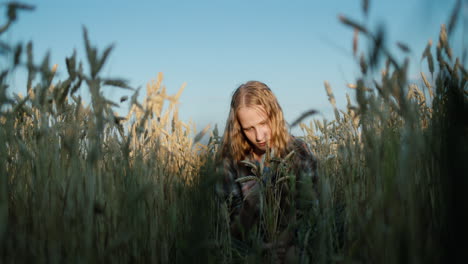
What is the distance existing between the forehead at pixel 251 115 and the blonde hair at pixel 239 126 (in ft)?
0.18

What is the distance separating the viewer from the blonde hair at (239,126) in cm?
273

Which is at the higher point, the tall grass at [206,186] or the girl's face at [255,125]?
the girl's face at [255,125]

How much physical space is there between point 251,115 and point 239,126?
40 cm

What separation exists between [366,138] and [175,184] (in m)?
1.09

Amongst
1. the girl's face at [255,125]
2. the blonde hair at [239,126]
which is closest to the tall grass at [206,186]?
the girl's face at [255,125]

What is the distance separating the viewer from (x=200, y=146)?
A: 310 centimetres

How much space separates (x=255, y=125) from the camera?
2.46 metres

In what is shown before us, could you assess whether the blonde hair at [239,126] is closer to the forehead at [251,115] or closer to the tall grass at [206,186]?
the forehead at [251,115]

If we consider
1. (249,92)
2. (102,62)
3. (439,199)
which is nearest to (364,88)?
(439,199)

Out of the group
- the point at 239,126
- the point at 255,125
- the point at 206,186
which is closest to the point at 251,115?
the point at 255,125

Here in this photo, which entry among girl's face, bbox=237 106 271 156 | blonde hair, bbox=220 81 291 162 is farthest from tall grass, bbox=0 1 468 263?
blonde hair, bbox=220 81 291 162

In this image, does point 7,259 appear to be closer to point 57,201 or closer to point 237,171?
point 57,201

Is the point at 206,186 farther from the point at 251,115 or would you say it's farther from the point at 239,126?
the point at 239,126

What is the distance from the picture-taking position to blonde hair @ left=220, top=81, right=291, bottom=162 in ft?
8.95
